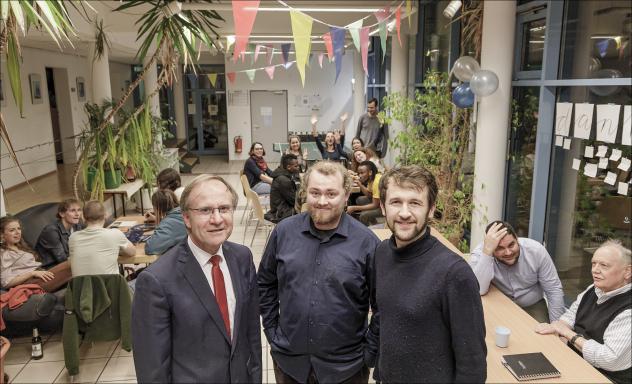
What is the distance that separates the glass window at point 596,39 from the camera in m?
3.02

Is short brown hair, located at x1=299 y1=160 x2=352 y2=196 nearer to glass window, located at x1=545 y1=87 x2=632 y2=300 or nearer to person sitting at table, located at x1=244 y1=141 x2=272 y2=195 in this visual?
glass window, located at x1=545 y1=87 x2=632 y2=300

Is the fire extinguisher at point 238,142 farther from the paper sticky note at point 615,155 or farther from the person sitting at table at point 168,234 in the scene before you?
the paper sticky note at point 615,155

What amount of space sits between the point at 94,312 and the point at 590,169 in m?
3.72

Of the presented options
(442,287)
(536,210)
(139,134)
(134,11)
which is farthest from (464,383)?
(134,11)

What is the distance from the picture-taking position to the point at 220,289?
5.36ft

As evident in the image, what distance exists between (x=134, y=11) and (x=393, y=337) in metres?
6.40

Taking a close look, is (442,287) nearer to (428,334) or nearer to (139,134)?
(428,334)

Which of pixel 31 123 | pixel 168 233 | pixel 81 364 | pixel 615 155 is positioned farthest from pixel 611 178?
pixel 31 123

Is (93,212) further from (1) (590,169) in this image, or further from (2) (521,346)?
(1) (590,169)

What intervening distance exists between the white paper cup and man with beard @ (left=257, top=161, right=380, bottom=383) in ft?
2.53

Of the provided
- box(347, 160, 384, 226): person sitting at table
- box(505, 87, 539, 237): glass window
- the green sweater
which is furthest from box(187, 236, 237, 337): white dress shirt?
box(347, 160, 384, 226): person sitting at table

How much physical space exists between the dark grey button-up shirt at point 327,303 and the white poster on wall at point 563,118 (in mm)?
2380

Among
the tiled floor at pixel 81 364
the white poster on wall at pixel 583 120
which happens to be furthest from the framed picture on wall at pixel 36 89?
the white poster on wall at pixel 583 120

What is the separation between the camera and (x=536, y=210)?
13.3ft
